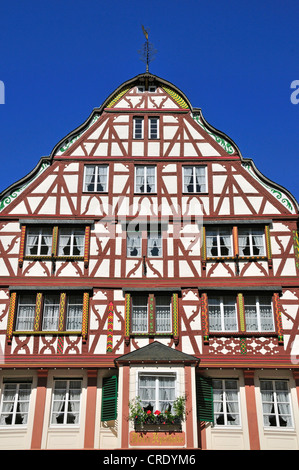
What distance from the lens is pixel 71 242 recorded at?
77.1 feet

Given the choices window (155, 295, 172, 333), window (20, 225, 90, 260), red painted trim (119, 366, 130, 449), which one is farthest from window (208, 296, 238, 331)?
window (20, 225, 90, 260)

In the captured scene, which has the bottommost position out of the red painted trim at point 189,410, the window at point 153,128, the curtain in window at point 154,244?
the red painted trim at point 189,410

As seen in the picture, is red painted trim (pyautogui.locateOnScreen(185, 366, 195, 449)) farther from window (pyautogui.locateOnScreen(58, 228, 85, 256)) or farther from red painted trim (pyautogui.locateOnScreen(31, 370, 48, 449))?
window (pyautogui.locateOnScreen(58, 228, 85, 256))

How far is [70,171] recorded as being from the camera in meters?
24.7

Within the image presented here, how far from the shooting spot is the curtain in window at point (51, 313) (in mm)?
22205

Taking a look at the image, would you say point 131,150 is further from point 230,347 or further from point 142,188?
point 230,347

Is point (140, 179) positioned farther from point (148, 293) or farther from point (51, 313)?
point (51, 313)

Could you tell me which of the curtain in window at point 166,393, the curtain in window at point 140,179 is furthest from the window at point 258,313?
the curtain in window at point 140,179

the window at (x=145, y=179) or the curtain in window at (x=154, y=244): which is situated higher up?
the window at (x=145, y=179)

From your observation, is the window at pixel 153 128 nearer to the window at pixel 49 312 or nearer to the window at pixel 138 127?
the window at pixel 138 127

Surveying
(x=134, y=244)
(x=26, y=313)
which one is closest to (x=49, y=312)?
(x=26, y=313)

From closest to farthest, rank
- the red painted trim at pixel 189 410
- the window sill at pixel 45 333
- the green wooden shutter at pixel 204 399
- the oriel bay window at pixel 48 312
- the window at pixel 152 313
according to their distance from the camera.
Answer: the red painted trim at pixel 189 410, the green wooden shutter at pixel 204 399, the window sill at pixel 45 333, the oriel bay window at pixel 48 312, the window at pixel 152 313

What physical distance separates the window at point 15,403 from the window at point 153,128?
38.3 feet

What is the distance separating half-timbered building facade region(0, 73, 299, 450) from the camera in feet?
68.0
